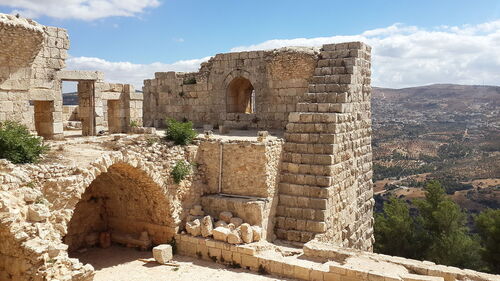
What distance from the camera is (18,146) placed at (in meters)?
9.05

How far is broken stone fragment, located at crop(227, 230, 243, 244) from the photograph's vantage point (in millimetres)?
11195

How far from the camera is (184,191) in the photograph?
12.5 metres

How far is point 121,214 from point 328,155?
271 inches

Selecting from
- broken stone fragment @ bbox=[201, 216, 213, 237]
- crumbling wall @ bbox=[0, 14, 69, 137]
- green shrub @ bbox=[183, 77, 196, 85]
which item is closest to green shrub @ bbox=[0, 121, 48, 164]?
crumbling wall @ bbox=[0, 14, 69, 137]

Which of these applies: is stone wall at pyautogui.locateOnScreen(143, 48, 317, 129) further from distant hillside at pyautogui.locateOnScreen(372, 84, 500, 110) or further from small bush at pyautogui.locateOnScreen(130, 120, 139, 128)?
distant hillside at pyautogui.locateOnScreen(372, 84, 500, 110)

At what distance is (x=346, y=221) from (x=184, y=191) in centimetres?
519

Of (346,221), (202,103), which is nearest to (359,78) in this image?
(346,221)

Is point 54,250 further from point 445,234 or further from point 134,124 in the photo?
point 445,234

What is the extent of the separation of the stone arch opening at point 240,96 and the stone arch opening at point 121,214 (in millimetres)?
5630

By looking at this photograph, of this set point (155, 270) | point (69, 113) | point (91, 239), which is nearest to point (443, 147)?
point (69, 113)

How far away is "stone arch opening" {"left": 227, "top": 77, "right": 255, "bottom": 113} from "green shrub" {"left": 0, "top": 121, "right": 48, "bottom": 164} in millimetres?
8419

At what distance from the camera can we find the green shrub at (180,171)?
12117 millimetres

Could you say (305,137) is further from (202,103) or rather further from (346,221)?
(202,103)

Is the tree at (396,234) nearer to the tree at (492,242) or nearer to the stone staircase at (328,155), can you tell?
the tree at (492,242)
